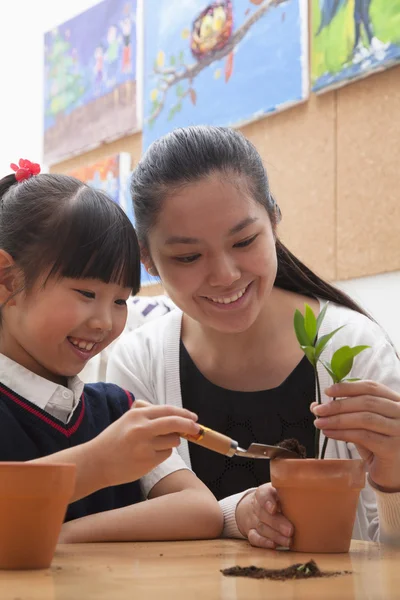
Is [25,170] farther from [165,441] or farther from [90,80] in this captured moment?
[90,80]

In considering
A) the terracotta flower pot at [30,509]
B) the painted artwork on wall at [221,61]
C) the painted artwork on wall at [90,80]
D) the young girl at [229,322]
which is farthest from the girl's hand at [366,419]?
the painted artwork on wall at [90,80]

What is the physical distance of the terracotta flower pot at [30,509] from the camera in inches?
26.7

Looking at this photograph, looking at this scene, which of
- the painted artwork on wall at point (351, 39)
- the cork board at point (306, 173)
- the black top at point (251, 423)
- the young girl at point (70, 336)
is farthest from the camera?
the cork board at point (306, 173)

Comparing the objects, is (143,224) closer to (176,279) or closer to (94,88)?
(176,279)

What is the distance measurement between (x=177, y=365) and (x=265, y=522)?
689 millimetres

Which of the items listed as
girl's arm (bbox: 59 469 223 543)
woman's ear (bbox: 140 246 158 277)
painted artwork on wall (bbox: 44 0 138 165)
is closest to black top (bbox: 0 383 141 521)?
girl's arm (bbox: 59 469 223 543)

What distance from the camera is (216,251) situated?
1363 mm

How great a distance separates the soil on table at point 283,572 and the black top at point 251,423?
79cm

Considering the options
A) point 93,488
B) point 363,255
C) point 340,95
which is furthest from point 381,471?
point 340,95

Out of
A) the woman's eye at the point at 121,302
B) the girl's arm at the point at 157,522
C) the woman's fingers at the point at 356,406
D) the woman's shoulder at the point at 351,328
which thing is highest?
the woman's eye at the point at 121,302

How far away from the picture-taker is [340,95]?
275 cm

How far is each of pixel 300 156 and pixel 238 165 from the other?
148cm

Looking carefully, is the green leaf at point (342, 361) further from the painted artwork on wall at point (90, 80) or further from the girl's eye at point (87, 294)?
the painted artwork on wall at point (90, 80)

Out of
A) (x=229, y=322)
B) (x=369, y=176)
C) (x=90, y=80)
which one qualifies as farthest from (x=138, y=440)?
(x=90, y=80)
